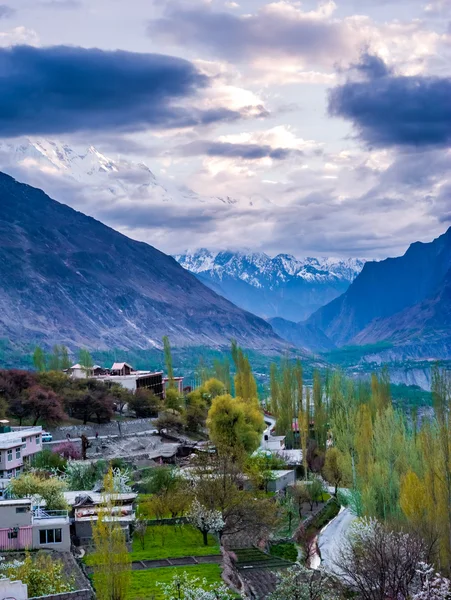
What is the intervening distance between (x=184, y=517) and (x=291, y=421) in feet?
108

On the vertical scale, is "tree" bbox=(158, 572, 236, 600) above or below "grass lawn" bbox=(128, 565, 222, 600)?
above

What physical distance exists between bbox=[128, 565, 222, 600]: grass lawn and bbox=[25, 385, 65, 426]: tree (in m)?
31.8

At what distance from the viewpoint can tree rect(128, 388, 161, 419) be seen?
78688 millimetres

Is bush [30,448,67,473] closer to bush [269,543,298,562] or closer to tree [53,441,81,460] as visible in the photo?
tree [53,441,81,460]

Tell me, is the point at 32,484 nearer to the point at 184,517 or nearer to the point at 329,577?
the point at 184,517

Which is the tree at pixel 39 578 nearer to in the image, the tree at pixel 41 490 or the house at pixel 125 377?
the tree at pixel 41 490

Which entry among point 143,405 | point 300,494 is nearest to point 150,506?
point 300,494

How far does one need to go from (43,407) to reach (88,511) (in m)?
24.8

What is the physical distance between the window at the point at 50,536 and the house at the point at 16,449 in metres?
11.7

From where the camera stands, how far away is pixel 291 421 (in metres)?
77.9

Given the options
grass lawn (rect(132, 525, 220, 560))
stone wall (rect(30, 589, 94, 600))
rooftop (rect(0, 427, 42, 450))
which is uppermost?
rooftop (rect(0, 427, 42, 450))

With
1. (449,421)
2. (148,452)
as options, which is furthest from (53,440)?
(449,421)

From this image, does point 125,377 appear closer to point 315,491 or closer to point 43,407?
point 43,407

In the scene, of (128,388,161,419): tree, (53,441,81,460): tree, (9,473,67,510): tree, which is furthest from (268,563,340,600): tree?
(128,388,161,419): tree
